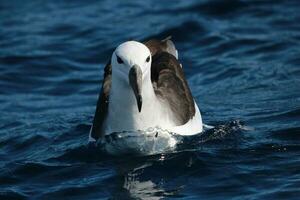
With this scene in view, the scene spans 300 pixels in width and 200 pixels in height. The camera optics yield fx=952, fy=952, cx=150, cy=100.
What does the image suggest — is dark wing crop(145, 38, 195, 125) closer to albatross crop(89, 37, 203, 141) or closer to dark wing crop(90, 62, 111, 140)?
albatross crop(89, 37, 203, 141)

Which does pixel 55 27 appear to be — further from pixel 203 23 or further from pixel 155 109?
pixel 155 109

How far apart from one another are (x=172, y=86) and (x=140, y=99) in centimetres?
151

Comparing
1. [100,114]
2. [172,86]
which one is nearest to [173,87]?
[172,86]

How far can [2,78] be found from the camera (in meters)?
14.2

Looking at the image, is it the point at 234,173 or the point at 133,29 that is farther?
the point at 133,29

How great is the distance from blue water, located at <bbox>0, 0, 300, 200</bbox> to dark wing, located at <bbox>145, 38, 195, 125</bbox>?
337 millimetres

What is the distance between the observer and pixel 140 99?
905cm

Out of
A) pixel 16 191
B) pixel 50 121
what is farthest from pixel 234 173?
pixel 50 121

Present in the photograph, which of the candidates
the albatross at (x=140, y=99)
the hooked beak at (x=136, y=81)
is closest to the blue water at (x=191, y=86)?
the albatross at (x=140, y=99)

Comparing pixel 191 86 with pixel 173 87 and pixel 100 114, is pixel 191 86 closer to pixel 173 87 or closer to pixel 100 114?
pixel 173 87

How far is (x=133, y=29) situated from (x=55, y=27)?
1.49 metres

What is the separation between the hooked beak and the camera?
902 centimetres

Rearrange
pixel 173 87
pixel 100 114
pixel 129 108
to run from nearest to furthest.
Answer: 1. pixel 129 108
2. pixel 100 114
3. pixel 173 87

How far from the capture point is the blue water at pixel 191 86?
30.0 ft
